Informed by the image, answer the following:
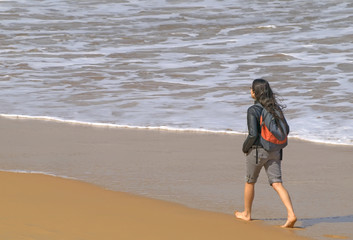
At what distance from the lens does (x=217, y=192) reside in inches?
215

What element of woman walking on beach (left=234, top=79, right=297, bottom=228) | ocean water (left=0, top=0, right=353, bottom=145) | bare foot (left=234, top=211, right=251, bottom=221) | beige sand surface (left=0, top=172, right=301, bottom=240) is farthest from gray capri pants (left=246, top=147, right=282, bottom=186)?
ocean water (left=0, top=0, right=353, bottom=145)

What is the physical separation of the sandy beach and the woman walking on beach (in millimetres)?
148

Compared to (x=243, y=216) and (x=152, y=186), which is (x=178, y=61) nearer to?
(x=152, y=186)

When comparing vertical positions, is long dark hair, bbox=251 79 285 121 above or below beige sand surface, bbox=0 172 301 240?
above

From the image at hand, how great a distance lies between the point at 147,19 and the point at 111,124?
14486 mm

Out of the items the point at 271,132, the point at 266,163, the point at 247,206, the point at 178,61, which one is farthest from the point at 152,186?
the point at 178,61

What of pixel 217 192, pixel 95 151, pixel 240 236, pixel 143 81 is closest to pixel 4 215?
pixel 240 236

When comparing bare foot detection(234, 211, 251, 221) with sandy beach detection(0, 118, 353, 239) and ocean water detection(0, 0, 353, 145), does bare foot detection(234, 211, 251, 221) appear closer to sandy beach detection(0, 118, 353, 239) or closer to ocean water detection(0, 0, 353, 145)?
sandy beach detection(0, 118, 353, 239)

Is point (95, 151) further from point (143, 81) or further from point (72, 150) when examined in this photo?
point (143, 81)

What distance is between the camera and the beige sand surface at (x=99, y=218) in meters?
4.04

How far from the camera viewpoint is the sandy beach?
429 cm

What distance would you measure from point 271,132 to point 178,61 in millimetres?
9732

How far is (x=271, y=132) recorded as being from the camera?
4559 mm

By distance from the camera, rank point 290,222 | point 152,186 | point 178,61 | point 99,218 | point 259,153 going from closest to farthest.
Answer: point 99,218
point 290,222
point 259,153
point 152,186
point 178,61
